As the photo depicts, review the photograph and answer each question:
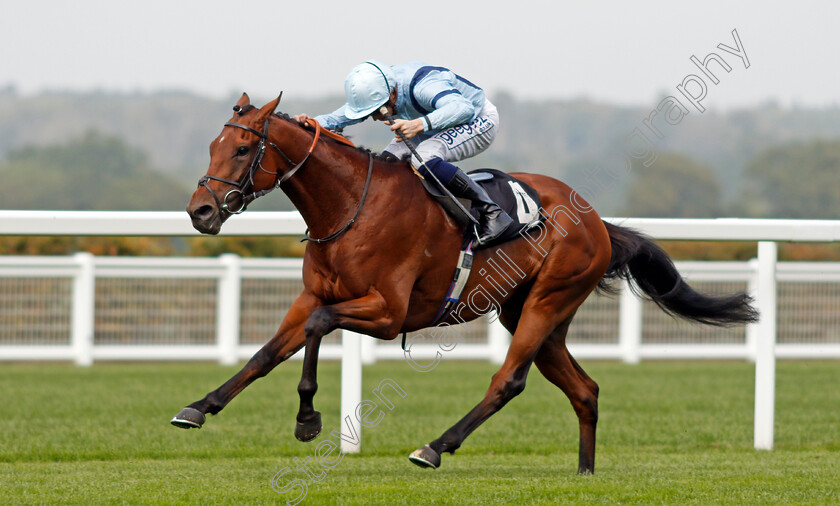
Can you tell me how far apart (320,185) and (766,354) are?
3057 millimetres

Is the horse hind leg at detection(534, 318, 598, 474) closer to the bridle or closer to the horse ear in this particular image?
the bridle

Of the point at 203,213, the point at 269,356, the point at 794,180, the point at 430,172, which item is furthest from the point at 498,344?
the point at 794,180

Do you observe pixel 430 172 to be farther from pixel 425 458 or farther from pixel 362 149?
pixel 425 458

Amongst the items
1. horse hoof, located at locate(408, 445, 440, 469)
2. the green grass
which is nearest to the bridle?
horse hoof, located at locate(408, 445, 440, 469)

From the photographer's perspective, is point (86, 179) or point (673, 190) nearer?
point (673, 190)

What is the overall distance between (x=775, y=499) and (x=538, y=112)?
298 feet

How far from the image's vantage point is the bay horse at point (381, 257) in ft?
14.1

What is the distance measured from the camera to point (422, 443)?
21.0 ft

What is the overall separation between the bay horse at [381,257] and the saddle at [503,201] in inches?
1.5

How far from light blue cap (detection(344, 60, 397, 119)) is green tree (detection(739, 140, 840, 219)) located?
59.7m

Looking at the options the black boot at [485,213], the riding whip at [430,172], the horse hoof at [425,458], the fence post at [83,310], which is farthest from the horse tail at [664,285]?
the fence post at [83,310]

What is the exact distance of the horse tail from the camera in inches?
221

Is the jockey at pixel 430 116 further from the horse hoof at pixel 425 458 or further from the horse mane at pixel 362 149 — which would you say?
the horse hoof at pixel 425 458

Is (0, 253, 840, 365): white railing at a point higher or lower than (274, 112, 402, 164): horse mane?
lower
